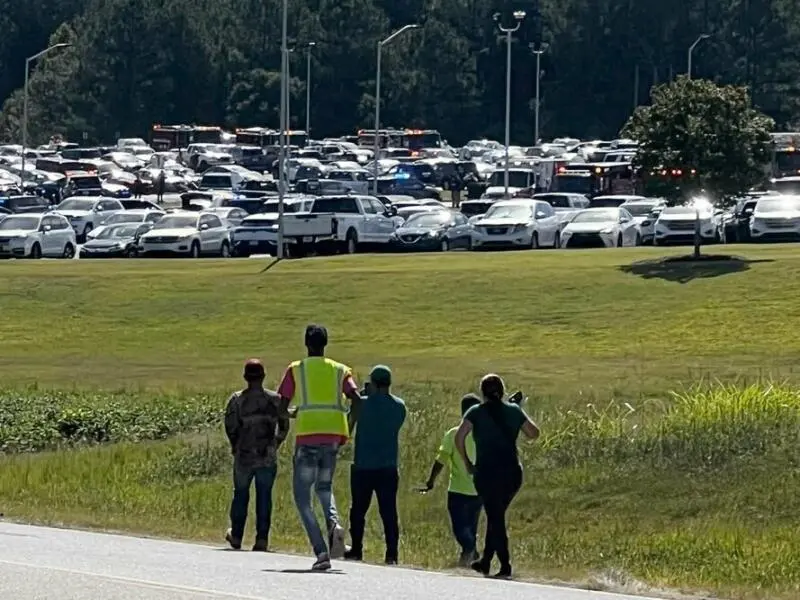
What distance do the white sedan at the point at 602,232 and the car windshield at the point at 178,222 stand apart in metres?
10.8

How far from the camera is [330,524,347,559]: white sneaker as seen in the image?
16.3 metres

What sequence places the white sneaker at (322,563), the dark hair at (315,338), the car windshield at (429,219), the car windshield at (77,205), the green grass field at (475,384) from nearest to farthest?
the white sneaker at (322,563)
the dark hair at (315,338)
the green grass field at (475,384)
the car windshield at (429,219)
the car windshield at (77,205)

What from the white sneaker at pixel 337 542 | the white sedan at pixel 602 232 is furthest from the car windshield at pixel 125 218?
the white sneaker at pixel 337 542

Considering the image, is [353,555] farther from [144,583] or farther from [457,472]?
[144,583]

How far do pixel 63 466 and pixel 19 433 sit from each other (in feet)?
10.7

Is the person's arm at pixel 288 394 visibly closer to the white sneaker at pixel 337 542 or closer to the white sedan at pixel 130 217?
the white sneaker at pixel 337 542

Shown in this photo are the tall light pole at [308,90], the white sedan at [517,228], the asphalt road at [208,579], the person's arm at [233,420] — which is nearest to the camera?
the asphalt road at [208,579]

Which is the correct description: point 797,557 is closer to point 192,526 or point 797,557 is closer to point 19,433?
point 192,526

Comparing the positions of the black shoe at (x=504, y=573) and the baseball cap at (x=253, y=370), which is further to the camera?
the baseball cap at (x=253, y=370)

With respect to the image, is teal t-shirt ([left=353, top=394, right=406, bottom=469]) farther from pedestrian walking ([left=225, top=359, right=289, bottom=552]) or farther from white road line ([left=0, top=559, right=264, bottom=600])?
white road line ([left=0, top=559, right=264, bottom=600])

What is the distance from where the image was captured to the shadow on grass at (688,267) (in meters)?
43.1

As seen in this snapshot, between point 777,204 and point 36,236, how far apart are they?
69.2ft

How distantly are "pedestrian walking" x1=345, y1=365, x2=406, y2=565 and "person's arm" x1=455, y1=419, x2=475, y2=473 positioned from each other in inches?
24.5

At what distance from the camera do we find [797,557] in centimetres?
1734
